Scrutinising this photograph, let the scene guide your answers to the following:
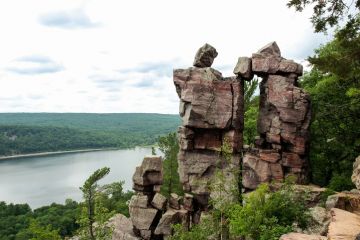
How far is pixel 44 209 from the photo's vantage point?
79500mm

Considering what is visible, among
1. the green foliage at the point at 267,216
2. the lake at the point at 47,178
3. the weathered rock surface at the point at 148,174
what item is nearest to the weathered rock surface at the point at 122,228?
the weathered rock surface at the point at 148,174

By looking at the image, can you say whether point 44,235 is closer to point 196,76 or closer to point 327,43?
point 196,76

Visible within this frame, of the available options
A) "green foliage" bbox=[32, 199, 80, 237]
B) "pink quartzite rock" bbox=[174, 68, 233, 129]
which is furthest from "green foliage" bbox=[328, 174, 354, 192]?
"green foliage" bbox=[32, 199, 80, 237]

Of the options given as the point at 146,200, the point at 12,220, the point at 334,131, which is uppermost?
the point at 334,131

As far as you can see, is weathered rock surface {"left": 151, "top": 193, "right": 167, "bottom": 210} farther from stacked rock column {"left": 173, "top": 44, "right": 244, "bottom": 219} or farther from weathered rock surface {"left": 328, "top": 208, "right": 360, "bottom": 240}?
weathered rock surface {"left": 328, "top": 208, "right": 360, "bottom": 240}

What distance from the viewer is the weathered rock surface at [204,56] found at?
28.9 m

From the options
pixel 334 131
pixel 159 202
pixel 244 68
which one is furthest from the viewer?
pixel 159 202

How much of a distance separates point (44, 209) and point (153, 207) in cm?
5579

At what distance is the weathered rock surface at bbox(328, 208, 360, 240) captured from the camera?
13445mm

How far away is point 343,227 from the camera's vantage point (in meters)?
14.3

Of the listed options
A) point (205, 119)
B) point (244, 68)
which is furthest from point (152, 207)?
point (244, 68)

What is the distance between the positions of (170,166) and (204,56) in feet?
41.3

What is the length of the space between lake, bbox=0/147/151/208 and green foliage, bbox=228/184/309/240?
264 feet

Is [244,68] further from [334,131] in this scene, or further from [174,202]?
[174,202]
